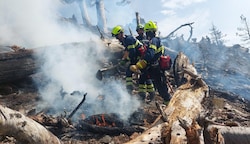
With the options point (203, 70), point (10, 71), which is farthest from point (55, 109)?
point (203, 70)

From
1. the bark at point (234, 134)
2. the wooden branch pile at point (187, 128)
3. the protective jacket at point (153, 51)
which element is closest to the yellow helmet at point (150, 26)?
the protective jacket at point (153, 51)

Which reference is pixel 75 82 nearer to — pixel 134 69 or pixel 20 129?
pixel 134 69

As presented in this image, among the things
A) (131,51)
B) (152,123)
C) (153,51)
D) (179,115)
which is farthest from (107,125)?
(131,51)

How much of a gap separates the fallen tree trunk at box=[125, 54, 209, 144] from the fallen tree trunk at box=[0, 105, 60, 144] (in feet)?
3.99

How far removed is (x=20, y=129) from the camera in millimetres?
2873

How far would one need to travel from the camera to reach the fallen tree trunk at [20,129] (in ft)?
8.69

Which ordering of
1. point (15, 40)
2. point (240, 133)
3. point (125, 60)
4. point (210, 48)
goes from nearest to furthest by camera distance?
1. point (240, 133)
2. point (125, 60)
3. point (15, 40)
4. point (210, 48)

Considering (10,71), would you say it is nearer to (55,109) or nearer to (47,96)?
(47,96)

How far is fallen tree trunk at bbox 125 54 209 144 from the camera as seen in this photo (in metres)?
3.16

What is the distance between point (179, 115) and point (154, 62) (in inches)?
105

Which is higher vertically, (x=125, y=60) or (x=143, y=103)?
(x=125, y=60)

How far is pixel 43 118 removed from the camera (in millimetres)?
4867

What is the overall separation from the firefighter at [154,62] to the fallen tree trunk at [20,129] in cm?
381

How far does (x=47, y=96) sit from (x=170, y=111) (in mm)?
3806
